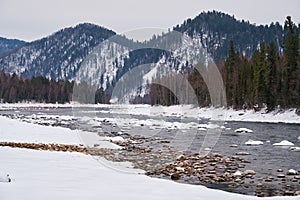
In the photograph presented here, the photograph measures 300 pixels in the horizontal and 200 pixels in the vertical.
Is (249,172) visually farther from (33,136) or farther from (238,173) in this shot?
(33,136)

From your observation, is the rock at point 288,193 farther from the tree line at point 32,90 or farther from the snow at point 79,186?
the tree line at point 32,90

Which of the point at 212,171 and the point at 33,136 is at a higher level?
the point at 33,136

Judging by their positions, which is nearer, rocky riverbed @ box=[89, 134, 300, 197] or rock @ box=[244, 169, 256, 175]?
rocky riverbed @ box=[89, 134, 300, 197]

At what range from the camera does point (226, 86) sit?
72000mm

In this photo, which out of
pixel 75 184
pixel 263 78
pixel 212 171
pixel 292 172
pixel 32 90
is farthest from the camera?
pixel 32 90

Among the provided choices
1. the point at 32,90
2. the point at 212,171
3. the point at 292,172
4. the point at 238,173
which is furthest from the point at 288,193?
the point at 32,90

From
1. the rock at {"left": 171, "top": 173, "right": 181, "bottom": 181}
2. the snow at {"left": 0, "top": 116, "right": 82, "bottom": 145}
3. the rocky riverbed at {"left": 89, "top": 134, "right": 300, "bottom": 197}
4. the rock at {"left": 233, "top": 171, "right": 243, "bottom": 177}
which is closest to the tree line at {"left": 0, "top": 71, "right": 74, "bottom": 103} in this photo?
the snow at {"left": 0, "top": 116, "right": 82, "bottom": 145}

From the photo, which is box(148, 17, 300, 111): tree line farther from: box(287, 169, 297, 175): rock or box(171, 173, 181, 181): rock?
box(171, 173, 181, 181): rock

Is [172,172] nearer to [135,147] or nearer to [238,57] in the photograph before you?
[135,147]

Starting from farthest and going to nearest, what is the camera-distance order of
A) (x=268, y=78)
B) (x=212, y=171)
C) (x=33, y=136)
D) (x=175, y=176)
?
(x=268, y=78) < (x=33, y=136) < (x=212, y=171) < (x=175, y=176)

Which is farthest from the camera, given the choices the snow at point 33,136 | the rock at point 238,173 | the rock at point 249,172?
the snow at point 33,136

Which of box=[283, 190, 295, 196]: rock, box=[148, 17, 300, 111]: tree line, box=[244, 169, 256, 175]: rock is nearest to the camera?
box=[283, 190, 295, 196]: rock

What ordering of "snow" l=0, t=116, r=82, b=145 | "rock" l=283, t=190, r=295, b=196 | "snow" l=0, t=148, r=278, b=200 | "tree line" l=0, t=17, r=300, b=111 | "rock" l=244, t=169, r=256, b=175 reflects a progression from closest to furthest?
"snow" l=0, t=148, r=278, b=200
"rock" l=283, t=190, r=295, b=196
"rock" l=244, t=169, r=256, b=175
"snow" l=0, t=116, r=82, b=145
"tree line" l=0, t=17, r=300, b=111

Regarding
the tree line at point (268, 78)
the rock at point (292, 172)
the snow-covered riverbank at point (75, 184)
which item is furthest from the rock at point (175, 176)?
the tree line at point (268, 78)
